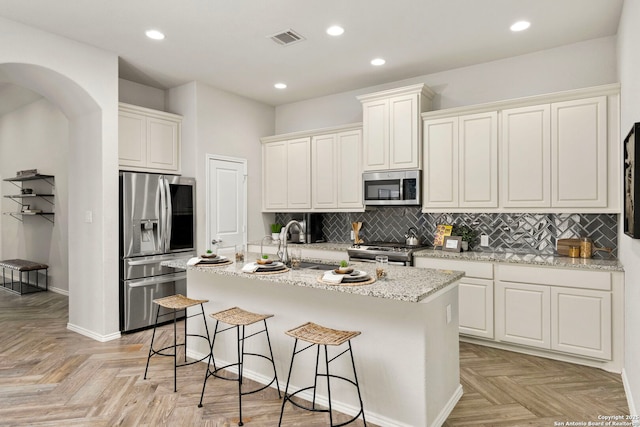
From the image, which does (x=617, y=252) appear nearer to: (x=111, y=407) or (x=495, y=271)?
(x=495, y=271)

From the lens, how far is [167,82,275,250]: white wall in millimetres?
4927

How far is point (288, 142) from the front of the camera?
18.3 feet

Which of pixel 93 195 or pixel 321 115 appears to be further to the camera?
pixel 321 115

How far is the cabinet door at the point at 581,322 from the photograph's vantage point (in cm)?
316

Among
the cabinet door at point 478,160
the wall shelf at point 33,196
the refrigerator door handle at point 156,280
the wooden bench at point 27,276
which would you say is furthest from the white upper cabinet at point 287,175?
the wooden bench at point 27,276

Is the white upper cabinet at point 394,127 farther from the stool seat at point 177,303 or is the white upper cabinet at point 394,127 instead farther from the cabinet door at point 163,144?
the stool seat at point 177,303

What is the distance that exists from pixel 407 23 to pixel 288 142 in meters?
2.57

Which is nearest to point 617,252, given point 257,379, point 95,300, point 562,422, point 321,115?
point 562,422

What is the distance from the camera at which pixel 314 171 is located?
533 centimetres

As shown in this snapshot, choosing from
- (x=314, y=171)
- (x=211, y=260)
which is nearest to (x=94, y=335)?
(x=211, y=260)

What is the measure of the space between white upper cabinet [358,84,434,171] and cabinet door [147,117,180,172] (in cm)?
242

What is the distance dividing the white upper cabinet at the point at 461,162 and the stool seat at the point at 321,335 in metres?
2.43

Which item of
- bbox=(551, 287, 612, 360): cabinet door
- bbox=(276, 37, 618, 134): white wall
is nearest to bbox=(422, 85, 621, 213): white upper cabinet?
bbox=(276, 37, 618, 134): white wall

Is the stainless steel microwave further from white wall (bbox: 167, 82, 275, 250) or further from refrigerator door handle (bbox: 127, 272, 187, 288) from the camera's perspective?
refrigerator door handle (bbox: 127, 272, 187, 288)
